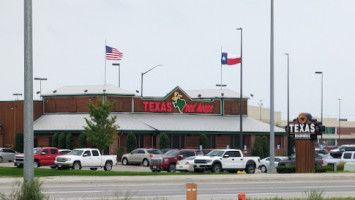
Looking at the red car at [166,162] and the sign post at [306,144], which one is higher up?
the sign post at [306,144]

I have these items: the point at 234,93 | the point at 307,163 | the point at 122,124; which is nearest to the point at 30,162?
the point at 307,163

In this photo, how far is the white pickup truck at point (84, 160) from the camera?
48688mm

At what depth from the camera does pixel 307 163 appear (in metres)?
44.0

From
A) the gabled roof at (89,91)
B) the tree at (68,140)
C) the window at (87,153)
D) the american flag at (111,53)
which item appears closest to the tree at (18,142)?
the tree at (68,140)

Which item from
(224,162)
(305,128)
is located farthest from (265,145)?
(305,128)

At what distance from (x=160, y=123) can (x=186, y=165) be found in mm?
30615

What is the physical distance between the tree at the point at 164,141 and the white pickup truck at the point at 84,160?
23.2 metres

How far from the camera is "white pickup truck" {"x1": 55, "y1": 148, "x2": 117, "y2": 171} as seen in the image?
160 feet

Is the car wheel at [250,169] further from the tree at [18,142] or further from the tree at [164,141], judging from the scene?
the tree at [18,142]

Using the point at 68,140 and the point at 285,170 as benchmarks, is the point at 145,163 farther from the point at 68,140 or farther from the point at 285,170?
the point at 285,170

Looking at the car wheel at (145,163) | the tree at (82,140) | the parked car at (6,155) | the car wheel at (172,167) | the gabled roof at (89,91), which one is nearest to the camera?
the car wheel at (172,167)

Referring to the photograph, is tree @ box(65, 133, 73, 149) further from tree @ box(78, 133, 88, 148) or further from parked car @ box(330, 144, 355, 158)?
parked car @ box(330, 144, 355, 158)

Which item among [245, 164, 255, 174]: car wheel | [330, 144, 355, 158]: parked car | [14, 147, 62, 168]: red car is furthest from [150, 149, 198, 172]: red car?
[330, 144, 355, 158]: parked car

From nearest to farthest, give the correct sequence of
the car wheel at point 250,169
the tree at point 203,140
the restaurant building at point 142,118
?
the car wheel at point 250,169 → the restaurant building at point 142,118 → the tree at point 203,140
